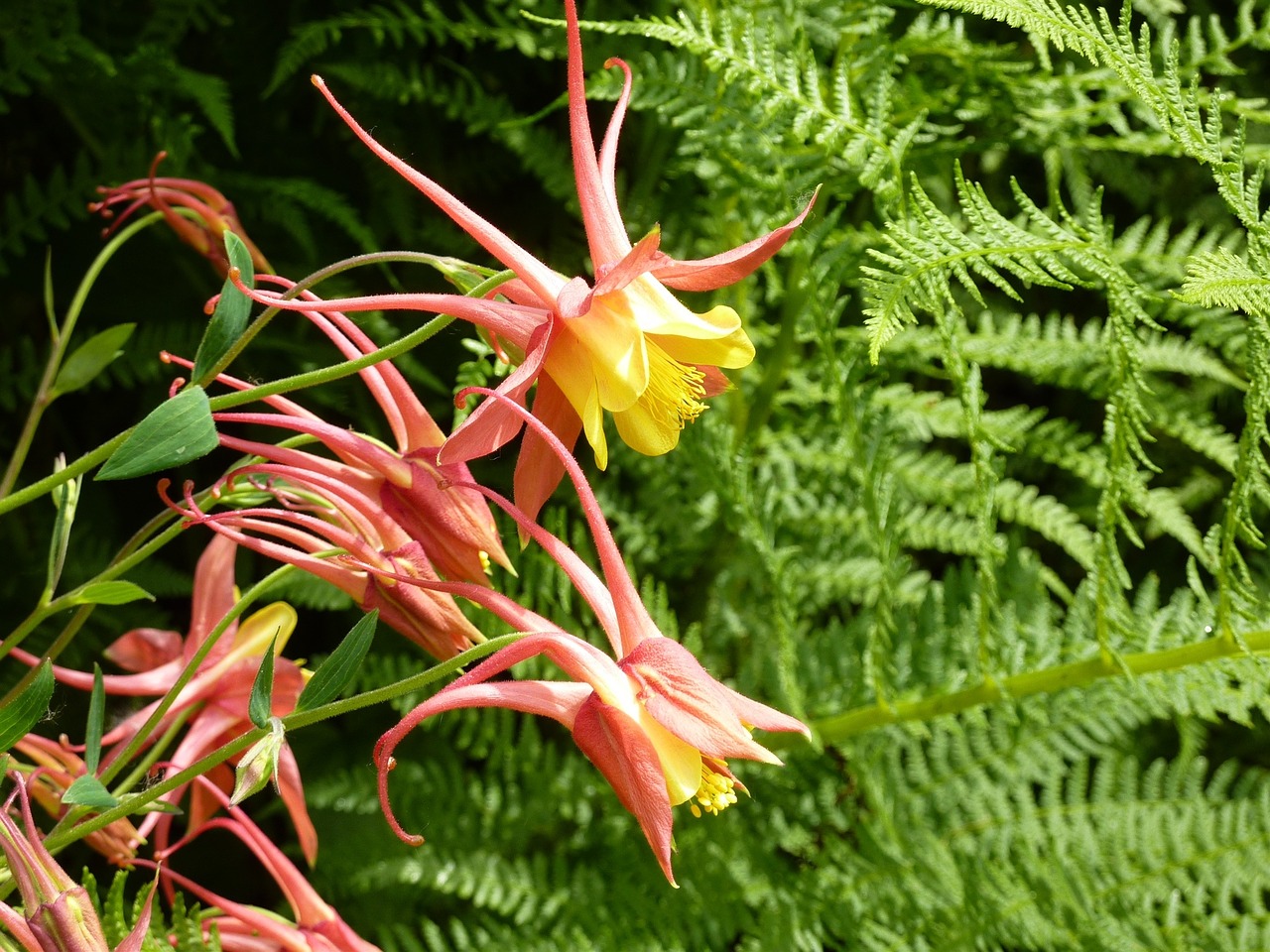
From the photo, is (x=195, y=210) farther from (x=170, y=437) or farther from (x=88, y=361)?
(x=170, y=437)

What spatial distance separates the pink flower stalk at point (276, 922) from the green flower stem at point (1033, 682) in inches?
20.0

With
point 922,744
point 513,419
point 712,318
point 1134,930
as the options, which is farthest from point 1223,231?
point 513,419

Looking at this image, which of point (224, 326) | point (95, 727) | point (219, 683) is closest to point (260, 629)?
point (219, 683)

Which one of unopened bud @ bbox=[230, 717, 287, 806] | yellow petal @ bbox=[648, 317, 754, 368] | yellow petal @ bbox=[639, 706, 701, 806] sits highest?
yellow petal @ bbox=[648, 317, 754, 368]

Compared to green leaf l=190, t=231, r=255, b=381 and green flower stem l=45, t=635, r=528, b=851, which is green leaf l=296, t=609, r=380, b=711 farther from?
green leaf l=190, t=231, r=255, b=381

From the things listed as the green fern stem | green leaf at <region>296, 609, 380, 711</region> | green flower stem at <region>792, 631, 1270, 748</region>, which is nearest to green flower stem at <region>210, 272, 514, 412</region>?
green leaf at <region>296, 609, 380, 711</region>

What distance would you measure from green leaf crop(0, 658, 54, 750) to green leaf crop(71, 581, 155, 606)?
0.12 ft

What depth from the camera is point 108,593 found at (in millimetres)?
604

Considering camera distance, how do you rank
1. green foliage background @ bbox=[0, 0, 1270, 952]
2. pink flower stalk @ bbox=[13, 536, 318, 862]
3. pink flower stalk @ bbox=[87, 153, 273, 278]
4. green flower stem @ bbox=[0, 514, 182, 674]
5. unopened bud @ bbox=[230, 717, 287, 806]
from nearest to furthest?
unopened bud @ bbox=[230, 717, 287, 806]
green flower stem @ bbox=[0, 514, 182, 674]
pink flower stalk @ bbox=[13, 536, 318, 862]
pink flower stalk @ bbox=[87, 153, 273, 278]
green foliage background @ bbox=[0, 0, 1270, 952]

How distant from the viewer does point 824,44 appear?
129cm

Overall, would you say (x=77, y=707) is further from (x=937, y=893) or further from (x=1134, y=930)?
(x=1134, y=930)

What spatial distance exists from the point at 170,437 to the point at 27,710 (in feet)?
0.49

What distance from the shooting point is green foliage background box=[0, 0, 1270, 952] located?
107 centimetres

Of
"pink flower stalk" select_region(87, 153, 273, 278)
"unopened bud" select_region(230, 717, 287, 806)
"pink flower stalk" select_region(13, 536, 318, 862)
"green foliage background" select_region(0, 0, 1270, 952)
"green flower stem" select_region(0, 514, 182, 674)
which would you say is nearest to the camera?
"unopened bud" select_region(230, 717, 287, 806)
